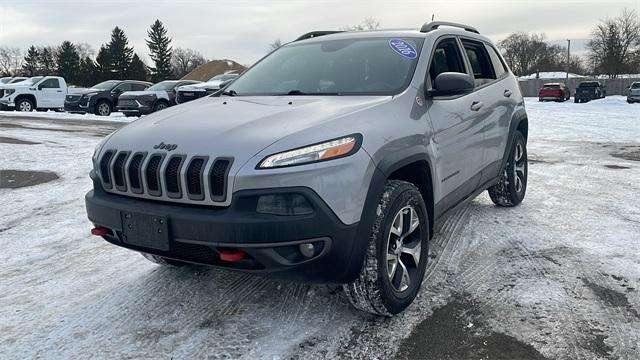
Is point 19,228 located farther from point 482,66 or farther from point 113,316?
point 482,66

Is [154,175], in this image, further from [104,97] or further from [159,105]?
[104,97]

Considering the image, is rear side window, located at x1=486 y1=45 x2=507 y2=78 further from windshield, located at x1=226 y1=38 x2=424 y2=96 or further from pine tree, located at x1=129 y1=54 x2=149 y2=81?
pine tree, located at x1=129 y1=54 x2=149 y2=81

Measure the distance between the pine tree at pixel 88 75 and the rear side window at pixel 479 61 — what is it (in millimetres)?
76361

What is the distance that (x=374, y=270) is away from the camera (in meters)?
2.82

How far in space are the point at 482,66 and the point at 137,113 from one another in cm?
1641

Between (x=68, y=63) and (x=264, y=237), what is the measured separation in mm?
80712

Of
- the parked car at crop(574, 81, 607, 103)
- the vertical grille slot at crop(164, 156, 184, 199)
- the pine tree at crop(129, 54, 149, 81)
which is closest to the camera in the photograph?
the vertical grille slot at crop(164, 156, 184, 199)

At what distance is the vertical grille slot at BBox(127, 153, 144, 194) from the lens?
2805 millimetres

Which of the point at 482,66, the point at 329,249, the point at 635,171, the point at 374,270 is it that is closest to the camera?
the point at 329,249

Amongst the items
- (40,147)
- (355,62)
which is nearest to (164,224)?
(355,62)

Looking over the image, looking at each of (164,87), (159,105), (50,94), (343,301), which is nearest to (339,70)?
(343,301)

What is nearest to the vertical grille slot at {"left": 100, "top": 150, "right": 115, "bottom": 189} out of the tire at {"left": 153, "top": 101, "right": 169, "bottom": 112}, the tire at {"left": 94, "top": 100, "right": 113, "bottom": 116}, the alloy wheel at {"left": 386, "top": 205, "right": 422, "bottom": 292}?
the alloy wheel at {"left": 386, "top": 205, "right": 422, "bottom": 292}

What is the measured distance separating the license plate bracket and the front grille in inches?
4.5

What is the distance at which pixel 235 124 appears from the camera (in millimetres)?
2908
